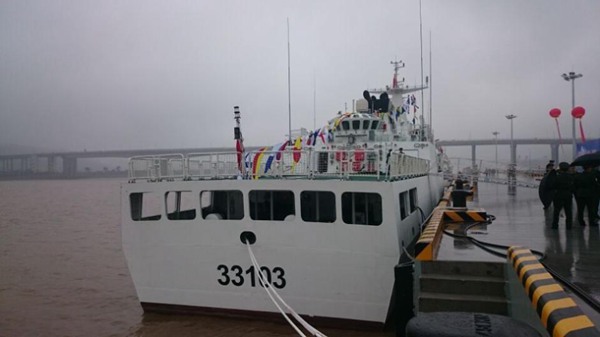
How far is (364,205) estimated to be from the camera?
996 cm

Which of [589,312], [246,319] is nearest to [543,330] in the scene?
[589,312]

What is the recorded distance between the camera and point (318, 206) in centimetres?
1006

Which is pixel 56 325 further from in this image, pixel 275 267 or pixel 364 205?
pixel 364 205

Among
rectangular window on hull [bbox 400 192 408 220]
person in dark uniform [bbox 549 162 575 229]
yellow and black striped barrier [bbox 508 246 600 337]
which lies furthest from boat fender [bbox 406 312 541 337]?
person in dark uniform [bbox 549 162 575 229]

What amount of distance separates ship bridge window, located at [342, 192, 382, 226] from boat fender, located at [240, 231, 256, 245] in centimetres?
196

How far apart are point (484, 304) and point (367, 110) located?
1500 cm

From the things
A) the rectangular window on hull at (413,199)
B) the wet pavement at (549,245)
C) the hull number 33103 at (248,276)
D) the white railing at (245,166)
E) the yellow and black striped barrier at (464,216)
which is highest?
the white railing at (245,166)

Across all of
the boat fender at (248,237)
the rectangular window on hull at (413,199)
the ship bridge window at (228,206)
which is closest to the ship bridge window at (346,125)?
the rectangular window on hull at (413,199)

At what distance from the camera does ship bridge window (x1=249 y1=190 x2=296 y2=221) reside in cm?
1040

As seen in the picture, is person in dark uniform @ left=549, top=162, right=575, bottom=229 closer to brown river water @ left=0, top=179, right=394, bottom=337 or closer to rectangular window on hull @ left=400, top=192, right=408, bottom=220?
rectangular window on hull @ left=400, top=192, right=408, bottom=220

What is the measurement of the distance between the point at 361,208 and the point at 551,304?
581 centimetres

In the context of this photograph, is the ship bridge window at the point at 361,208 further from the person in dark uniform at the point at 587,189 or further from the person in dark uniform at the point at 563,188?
the person in dark uniform at the point at 587,189

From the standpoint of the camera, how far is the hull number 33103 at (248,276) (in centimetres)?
930

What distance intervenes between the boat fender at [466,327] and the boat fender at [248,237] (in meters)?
5.91
